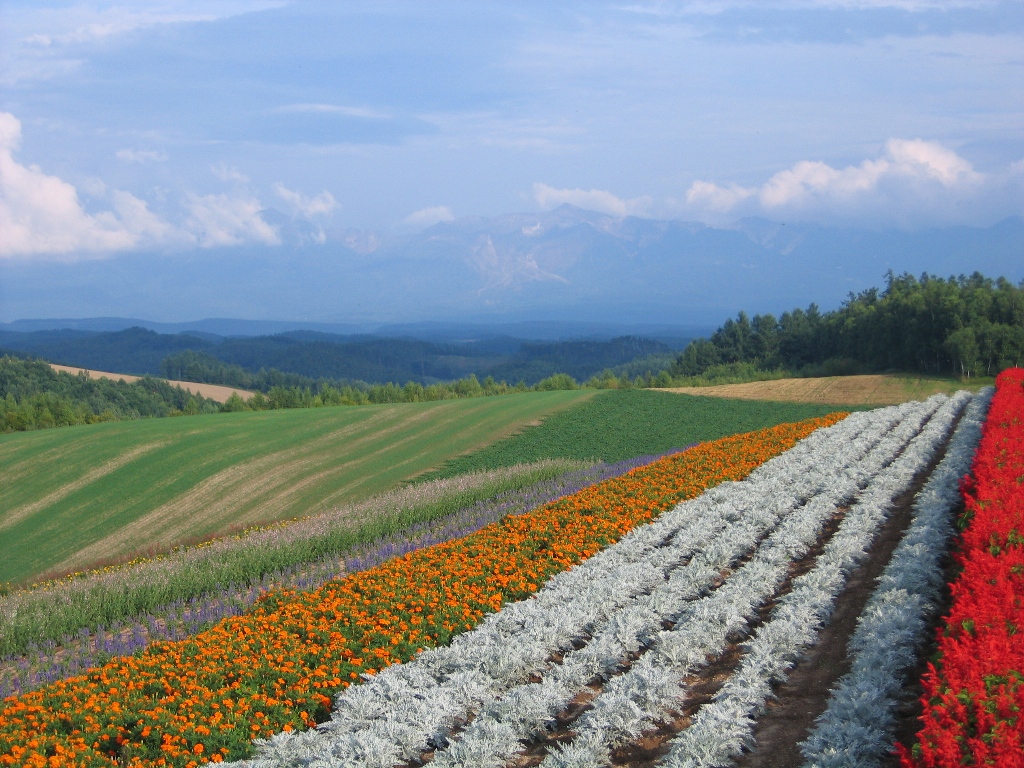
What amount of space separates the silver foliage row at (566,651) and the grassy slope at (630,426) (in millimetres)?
14875

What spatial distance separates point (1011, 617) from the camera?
8523 mm

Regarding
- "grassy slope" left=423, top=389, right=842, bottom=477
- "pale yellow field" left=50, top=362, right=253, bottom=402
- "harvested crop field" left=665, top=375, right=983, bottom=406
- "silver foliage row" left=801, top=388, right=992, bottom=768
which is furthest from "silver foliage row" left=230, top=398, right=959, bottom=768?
"pale yellow field" left=50, top=362, right=253, bottom=402

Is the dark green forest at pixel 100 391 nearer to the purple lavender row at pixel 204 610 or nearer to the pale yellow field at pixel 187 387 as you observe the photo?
the pale yellow field at pixel 187 387

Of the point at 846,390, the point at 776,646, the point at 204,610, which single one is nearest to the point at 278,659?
the point at 204,610

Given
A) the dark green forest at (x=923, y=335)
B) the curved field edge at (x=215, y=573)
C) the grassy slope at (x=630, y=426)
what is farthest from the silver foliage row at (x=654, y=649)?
the dark green forest at (x=923, y=335)

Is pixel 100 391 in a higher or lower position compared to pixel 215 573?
higher

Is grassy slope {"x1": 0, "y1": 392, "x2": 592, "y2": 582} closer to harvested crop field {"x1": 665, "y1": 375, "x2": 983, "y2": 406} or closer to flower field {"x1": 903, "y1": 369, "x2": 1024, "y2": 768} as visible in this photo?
harvested crop field {"x1": 665, "y1": 375, "x2": 983, "y2": 406}

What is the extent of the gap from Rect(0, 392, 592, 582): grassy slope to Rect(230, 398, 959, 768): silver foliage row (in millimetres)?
16354

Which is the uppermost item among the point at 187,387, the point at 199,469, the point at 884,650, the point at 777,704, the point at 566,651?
the point at 884,650

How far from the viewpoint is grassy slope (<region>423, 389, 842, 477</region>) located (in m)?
31.7

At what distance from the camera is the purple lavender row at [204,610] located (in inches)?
448

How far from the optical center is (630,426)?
1455 inches

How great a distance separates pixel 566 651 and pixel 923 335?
59.6 meters

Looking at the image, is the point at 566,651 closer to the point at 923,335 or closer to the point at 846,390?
the point at 846,390
